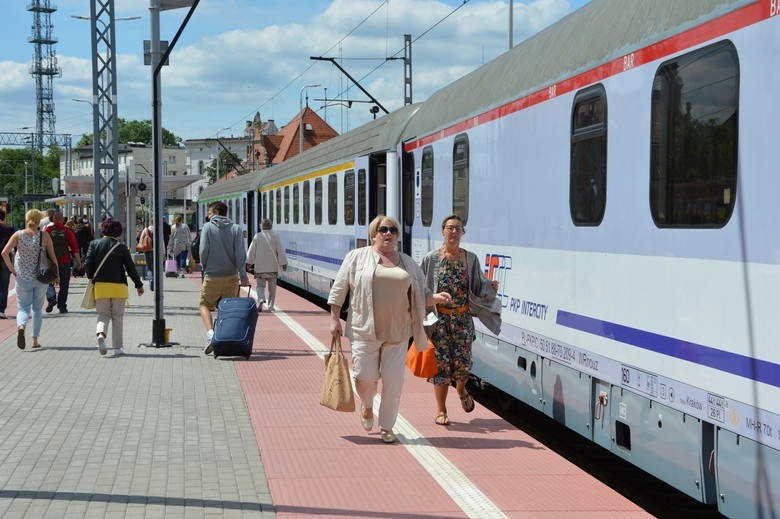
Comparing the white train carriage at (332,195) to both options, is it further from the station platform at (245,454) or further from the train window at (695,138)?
the train window at (695,138)

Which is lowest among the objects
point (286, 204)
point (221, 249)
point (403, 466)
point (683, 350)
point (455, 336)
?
point (403, 466)

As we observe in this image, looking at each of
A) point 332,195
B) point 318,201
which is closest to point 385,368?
point 332,195

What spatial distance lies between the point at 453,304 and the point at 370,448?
4.61 ft

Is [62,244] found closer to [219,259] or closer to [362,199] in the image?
[362,199]

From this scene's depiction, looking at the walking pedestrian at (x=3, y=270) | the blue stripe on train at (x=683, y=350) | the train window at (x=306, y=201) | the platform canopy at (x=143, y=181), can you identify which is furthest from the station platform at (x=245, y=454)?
the platform canopy at (x=143, y=181)

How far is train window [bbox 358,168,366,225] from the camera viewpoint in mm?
17250

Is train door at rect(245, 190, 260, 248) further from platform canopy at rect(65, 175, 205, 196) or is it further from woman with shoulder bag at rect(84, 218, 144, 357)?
woman with shoulder bag at rect(84, 218, 144, 357)

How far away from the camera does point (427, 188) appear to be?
12852 millimetres

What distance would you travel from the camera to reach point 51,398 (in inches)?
412

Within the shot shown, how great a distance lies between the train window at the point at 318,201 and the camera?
21.9m

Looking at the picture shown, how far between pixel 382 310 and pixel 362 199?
9301 mm

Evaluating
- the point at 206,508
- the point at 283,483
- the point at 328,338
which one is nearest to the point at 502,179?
the point at 283,483

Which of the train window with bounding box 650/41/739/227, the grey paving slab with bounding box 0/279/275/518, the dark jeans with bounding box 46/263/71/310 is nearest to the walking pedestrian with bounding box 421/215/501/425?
the grey paving slab with bounding box 0/279/275/518

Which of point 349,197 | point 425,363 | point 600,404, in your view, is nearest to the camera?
point 600,404
